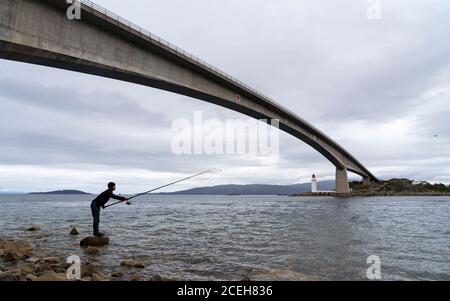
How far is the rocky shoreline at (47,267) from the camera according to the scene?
812 centimetres

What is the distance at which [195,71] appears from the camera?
26.5 m

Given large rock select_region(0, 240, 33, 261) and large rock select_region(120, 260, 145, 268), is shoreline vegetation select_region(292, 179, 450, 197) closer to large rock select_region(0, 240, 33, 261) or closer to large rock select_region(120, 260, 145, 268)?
large rock select_region(120, 260, 145, 268)

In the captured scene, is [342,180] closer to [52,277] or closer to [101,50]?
[101,50]

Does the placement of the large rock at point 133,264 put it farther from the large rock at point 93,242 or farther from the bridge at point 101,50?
the bridge at point 101,50

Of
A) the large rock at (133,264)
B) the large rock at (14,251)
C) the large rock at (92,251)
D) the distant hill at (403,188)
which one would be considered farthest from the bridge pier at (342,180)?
the large rock at (14,251)

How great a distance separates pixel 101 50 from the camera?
17203mm

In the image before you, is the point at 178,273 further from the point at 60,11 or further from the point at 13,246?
the point at 60,11

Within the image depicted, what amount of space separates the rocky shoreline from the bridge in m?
8.15

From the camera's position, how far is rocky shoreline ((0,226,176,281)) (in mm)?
8125

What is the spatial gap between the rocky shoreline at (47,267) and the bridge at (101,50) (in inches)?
321

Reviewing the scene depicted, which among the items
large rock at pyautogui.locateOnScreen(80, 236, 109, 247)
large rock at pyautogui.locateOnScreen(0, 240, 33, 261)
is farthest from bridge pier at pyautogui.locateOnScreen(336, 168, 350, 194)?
large rock at pyautogui.locateOnScreen(0, 240, 33, 261)

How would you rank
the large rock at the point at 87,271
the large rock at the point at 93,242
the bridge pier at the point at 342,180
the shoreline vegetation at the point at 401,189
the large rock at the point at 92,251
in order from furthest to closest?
the shoreline vegetation at the point at 401,189, the bridge pier at the point at 342,180, the large rock at the point at 93,242, the large rock at the point at 92,251, the large rock at the point at 87,271
